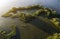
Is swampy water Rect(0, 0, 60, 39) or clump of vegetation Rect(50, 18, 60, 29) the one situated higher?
swampy water Rect(0, 0, 60, 39)

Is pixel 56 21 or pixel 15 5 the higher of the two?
pixel 15 5

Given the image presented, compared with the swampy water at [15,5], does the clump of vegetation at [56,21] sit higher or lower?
lower

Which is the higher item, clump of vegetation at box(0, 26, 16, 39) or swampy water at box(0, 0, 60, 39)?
swampy water at box(0, 0, 60, 39)

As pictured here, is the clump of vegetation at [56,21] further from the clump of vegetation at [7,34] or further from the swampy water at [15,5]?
the clump of vegetation at [7,34]

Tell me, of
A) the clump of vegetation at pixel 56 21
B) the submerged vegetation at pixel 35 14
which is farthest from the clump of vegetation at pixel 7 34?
the clump of vegetation at pixel 56 21

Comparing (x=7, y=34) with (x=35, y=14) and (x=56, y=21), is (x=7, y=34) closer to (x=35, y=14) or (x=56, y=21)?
(x=35, y=14)

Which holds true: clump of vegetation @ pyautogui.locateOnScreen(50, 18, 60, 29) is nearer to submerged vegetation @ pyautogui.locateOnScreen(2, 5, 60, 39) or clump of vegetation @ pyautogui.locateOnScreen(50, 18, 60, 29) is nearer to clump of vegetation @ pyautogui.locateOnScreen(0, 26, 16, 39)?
submerged vegetation @ pyautogui.locateOnScreen(2, 5, 60, 39)

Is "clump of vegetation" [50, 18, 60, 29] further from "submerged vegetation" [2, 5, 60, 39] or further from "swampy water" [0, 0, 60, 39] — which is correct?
"swampy water" [0, 0, 60, 39]

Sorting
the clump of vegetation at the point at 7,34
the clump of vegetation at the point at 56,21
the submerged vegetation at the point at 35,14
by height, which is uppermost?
the submerged vegetation at the point at 35,14

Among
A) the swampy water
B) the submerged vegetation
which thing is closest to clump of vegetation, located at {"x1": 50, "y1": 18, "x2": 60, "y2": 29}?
the submerged vegetation

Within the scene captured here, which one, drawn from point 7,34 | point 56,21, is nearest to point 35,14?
point 56,21

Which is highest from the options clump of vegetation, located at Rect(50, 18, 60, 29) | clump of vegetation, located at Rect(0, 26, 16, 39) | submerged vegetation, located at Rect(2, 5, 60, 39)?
submerged vegetation, located at Rect(2, 5, 60, 39)

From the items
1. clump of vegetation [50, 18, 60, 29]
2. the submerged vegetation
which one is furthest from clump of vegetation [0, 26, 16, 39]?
clump of vegetation [50, 18, 60, 29]

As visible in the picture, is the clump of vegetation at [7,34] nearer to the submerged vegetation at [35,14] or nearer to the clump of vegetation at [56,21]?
the submerged vegetation at [35,14]
